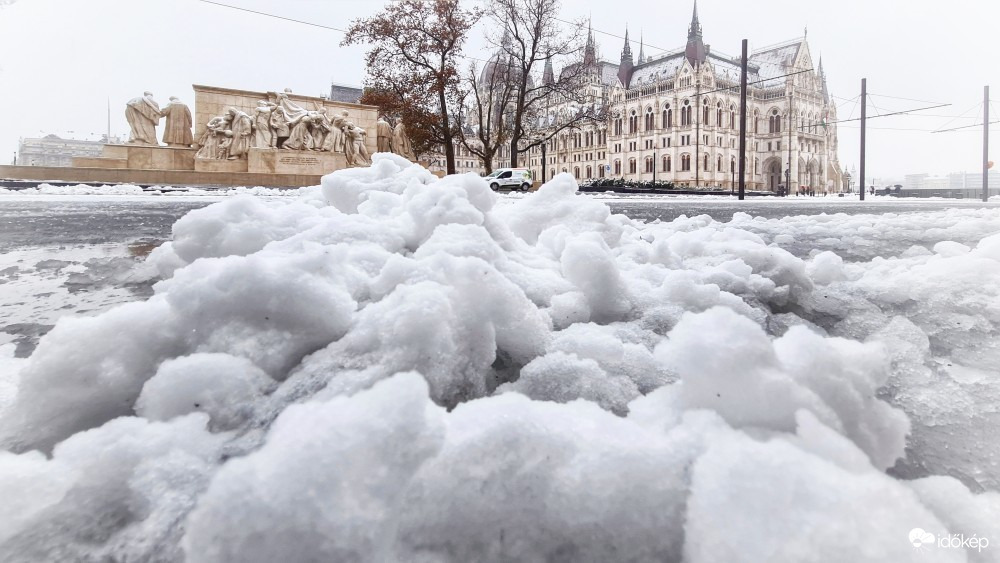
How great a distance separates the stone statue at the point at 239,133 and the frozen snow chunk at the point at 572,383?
20.8 m

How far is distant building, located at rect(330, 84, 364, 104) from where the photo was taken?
5551 centimetres

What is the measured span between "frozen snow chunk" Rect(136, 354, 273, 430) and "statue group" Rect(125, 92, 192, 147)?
22323 mm

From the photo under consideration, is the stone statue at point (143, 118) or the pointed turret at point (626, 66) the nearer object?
→ the stone statue at point (143, 118)

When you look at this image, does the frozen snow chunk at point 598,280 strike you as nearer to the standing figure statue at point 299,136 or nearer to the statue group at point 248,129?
the statue group at point 248,129

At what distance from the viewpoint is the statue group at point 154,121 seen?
63.3 ft

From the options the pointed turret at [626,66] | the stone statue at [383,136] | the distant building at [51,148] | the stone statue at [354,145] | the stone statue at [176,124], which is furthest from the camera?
the pointed turret at [626,66]

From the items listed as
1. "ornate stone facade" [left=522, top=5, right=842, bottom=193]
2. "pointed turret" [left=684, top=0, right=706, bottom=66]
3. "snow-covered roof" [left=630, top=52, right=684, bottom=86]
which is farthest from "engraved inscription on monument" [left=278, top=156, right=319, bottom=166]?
"snow-covered roof" [left=630, top=52, right=684, bottom=86]

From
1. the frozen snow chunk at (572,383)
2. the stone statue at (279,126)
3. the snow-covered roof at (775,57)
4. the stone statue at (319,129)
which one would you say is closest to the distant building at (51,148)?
the stone statue at (279,126)

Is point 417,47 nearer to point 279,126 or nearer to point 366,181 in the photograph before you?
point 279,126

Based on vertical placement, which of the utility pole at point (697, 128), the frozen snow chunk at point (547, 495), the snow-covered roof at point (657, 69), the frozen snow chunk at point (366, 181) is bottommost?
the frozen snow chunk at point (547, 495)

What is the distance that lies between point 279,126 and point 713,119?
6722 cm

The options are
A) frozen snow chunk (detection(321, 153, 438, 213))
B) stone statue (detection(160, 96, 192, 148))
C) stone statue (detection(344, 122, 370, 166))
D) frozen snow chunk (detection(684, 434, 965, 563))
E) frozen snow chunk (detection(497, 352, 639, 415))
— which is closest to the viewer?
frozen snow chunk (detection(684, 434, 965, 563))

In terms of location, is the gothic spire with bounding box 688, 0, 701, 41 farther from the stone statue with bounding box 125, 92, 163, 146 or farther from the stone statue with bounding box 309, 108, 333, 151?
the stone statue with bounding box 125, 92, 163, 146

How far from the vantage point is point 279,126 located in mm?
20203
